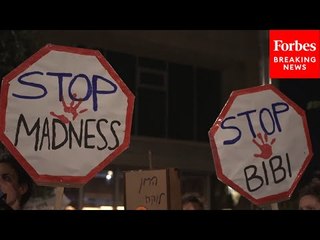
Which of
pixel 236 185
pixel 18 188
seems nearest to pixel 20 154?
pixel 18 188

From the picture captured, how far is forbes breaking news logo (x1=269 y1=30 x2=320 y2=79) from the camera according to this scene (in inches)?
267

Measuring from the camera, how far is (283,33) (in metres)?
6.72

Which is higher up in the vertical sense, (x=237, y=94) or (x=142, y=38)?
(x=142, y=38)

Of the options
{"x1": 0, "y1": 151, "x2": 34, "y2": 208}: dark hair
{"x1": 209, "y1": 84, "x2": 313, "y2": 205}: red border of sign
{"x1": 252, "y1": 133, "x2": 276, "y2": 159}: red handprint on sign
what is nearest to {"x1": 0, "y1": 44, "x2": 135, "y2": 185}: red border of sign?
{"x1": 209, "y1": 84, "x2": 313, "y2": 205}: red border of sign

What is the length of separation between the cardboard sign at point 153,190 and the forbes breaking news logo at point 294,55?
4518 mm

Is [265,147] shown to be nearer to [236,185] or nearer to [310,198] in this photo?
[236,185]

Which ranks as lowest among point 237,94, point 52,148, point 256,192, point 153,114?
point 256,192

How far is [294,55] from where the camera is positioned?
6938mm

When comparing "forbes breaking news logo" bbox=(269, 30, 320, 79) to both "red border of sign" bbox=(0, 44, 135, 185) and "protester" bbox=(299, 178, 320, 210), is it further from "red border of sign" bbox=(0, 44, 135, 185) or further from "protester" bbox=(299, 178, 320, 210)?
"red border of sign" bbox=(0, 44, 135, 185)

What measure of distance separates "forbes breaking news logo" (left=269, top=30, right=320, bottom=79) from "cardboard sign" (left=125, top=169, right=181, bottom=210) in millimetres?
4518

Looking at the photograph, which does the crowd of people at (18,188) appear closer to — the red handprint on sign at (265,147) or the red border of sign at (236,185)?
the red border of sign at (236,185)
